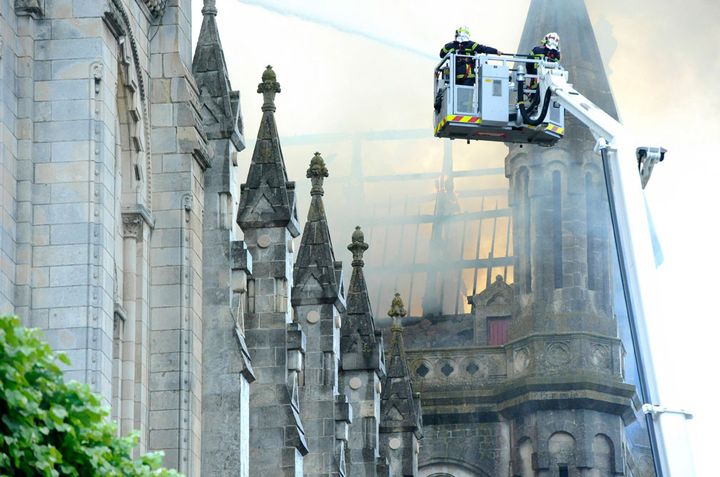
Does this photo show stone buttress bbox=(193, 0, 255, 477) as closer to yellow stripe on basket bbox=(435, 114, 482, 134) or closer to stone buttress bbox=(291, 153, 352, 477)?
yellow stripe on basket bbox=(435, 114, 482, 134)

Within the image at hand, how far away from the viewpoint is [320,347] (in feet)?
185

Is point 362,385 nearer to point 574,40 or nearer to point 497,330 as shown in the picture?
point 497,330

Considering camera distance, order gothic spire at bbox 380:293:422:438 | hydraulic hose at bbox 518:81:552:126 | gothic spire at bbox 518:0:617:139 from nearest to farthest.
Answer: hydraulic hose at bbox 518:81:552:126
gothic spire at bbox 380:293:422:438
gothic spire at bbox 518:0:617:139

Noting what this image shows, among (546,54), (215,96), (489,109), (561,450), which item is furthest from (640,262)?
(561,450)

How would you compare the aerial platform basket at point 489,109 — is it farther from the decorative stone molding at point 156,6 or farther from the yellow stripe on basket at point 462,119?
the decorative stone molding at point 156,6

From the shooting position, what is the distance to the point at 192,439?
139ft

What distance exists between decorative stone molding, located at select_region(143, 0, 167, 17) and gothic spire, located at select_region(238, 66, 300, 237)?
26.8ft

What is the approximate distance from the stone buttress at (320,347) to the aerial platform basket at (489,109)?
10.9 m

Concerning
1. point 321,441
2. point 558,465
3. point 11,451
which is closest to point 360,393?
point 321,441

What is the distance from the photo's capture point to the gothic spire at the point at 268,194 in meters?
51.9

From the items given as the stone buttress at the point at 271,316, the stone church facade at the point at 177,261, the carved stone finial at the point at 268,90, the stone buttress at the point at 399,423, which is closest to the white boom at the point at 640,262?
the stone church facade at the point at 177,261

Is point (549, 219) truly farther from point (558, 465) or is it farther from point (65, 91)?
point (65, 91)

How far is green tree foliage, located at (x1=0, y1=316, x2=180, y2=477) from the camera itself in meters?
26.2

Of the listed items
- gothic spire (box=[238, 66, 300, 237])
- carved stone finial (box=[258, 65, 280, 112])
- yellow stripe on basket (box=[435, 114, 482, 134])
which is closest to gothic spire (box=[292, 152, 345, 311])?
gothic spire (box=[238, 66, 300, 237])
